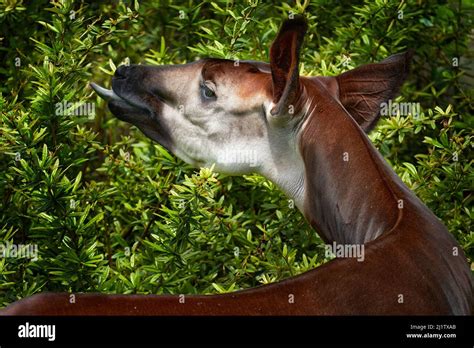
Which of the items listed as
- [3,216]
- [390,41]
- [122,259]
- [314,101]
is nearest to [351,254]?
[314,101]

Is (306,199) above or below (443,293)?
above

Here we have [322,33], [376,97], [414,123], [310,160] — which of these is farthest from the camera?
[322,33]

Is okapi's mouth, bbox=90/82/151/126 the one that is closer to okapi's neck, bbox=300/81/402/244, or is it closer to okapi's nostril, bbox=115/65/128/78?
okapi's nostril, bbox=115/65/128/78

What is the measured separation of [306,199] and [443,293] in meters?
0.61

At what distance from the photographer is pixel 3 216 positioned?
154 inches

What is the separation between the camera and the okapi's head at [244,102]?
3.10 metres

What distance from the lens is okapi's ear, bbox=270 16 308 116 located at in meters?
2.99

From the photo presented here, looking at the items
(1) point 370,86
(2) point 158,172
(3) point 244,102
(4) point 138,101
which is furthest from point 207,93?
(2) point 158,172

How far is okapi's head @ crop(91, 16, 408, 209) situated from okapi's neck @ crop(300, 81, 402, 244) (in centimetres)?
6

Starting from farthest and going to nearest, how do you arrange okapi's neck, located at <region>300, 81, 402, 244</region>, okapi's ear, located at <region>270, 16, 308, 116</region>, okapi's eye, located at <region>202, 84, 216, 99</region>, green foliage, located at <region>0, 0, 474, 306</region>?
green foliage, located at <region>0, 0, 474, 306</region> < okapi's eye, located at <region>202, 84, 216, 99</region> < okapi's ear, located at <region>270, 16, 308, 116</region> < okapi's neck, located at <region>300, 81, 402, 244</region>

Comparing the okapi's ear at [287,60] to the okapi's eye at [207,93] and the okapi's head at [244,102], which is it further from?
the okapi's eye at [207,93]

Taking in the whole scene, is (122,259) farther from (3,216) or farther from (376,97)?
(376,97)
